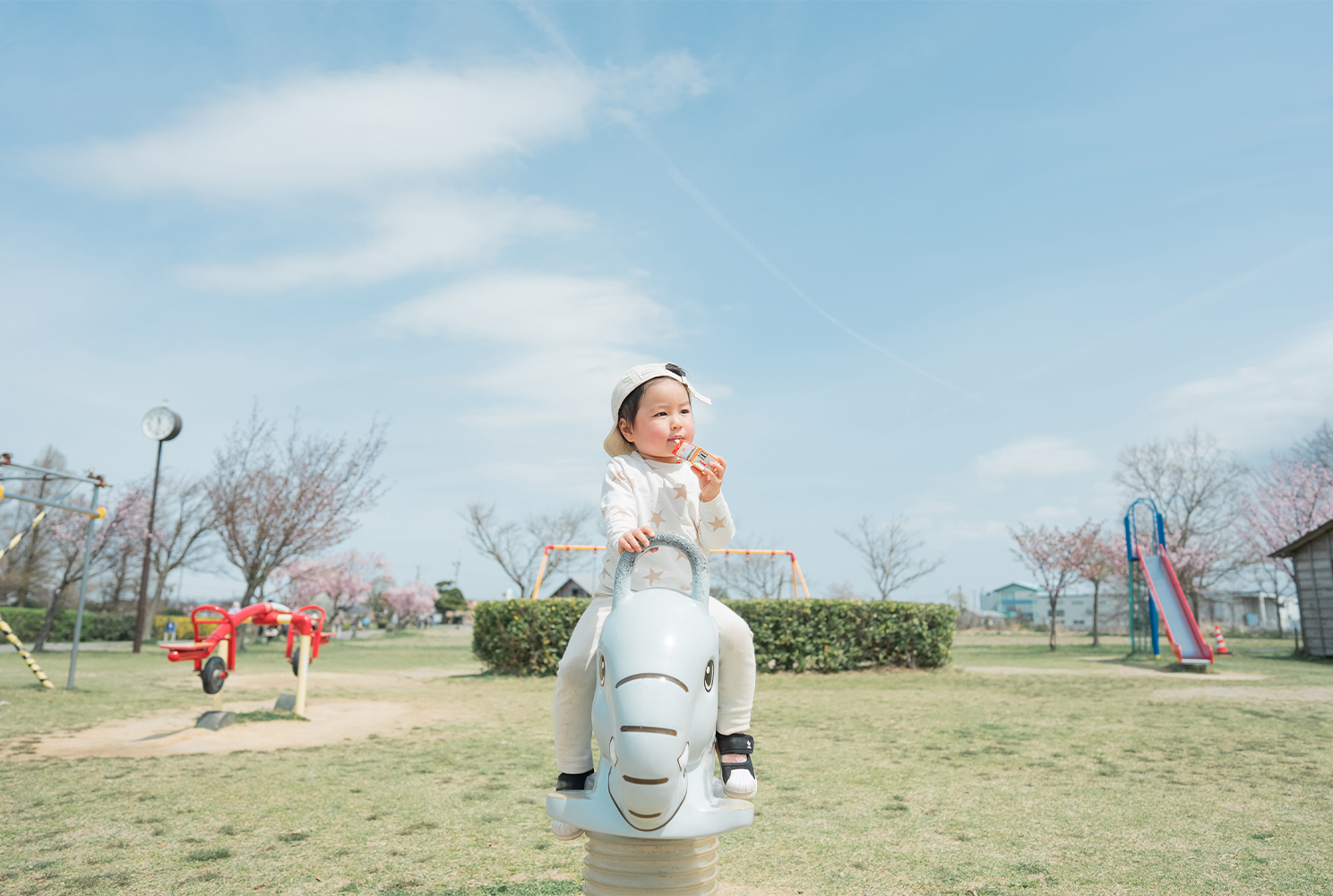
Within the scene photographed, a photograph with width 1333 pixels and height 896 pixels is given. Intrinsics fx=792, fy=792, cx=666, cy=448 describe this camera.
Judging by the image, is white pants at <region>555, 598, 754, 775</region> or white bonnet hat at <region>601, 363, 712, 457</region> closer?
white pants at <region>555, 598, 754, 775</region>

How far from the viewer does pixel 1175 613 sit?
57.1ft

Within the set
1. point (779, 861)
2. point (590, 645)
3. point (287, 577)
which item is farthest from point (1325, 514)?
point (287, 577)

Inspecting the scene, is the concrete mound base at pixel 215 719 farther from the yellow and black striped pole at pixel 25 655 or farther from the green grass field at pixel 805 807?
the yellow and black striped pole at pixel 25 655

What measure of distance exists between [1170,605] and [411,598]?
4407cm

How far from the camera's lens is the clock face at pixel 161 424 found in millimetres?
23141

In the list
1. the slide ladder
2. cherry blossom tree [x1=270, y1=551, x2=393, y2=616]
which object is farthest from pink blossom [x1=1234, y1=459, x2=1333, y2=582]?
cherry blossom tree [x1=270, y1=551, x2=393, y2=616]

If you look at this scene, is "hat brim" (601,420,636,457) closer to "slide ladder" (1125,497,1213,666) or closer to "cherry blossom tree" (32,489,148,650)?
"slide ladder" (1125,497,1213,666)

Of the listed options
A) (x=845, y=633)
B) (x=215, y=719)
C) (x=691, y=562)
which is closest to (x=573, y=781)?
(x=691, y=562)

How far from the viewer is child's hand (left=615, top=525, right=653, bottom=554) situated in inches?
94.7

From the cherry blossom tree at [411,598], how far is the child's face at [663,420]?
5154cm

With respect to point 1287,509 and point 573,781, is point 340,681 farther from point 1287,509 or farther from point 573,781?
point 1287,509

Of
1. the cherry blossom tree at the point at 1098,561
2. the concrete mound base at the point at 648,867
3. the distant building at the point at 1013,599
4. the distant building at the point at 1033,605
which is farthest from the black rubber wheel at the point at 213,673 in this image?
the distant building at the point at 1013,599

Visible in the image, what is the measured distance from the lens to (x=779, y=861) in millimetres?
4188

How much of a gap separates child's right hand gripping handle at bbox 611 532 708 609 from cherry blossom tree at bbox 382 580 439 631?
51832mm
